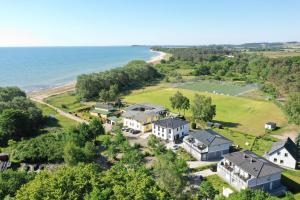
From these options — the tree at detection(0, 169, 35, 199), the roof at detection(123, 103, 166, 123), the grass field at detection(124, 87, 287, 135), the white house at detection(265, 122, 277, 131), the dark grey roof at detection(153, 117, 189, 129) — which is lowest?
the grass field at detection(124, 87, 287, 135)

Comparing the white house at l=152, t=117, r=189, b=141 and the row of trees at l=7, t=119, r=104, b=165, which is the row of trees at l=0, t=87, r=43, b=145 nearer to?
the row of trees at l=7, t=119, r=104, b=165

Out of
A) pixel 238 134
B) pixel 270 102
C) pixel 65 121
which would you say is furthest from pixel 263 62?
pixel 65 121

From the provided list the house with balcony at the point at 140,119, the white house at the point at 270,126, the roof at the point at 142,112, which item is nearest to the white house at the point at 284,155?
the white house at the point at 270,126

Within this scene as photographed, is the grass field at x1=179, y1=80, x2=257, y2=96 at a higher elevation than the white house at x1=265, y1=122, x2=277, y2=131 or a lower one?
lower

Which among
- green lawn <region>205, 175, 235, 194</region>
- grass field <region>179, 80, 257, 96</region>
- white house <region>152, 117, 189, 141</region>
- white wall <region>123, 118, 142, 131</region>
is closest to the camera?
green lawn <region>205, 175, 235, 194</region>

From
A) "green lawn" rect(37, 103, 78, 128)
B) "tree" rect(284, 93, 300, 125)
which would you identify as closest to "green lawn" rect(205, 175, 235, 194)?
"tree" rect(284, 93, 300, 125)

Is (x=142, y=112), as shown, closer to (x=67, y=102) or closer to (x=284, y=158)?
(x=284, y=158)
